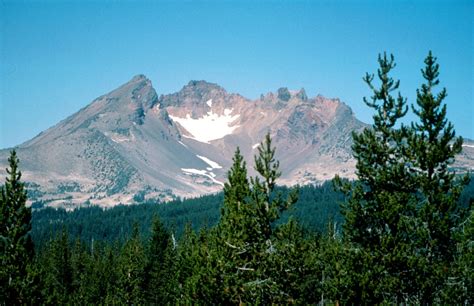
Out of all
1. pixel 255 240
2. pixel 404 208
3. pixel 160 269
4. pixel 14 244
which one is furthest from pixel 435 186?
pixel 160 269

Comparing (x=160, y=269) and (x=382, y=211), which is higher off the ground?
(x=382, y=211)

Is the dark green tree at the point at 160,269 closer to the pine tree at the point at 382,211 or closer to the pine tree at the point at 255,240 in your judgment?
the pine tree at the point at 255,240

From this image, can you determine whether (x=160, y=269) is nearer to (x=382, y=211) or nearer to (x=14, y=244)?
(x=14, y=244)

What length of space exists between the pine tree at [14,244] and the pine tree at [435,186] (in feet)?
90.0

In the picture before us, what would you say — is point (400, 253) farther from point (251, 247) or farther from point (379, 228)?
point (251, 247)

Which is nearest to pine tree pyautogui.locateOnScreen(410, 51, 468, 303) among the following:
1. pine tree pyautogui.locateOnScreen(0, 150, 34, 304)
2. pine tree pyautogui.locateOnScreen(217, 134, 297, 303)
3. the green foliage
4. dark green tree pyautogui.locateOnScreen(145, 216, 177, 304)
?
the green foliage

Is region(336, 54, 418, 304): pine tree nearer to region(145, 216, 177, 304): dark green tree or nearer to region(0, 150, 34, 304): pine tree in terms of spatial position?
region(0, 150, 34, 304): pine tree

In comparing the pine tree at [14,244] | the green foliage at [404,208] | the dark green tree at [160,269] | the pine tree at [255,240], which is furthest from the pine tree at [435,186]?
the dark green tree at [160,269]

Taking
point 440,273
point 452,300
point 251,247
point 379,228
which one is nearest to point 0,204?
point 251,247

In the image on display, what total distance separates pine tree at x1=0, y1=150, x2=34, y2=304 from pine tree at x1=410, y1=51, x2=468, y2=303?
27.4m

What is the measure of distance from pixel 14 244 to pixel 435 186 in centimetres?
2930

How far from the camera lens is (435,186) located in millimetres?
29141

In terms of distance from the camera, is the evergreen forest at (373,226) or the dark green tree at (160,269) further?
the dark green tree at (160,269)

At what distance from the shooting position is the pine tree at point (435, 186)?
92.8 ft
